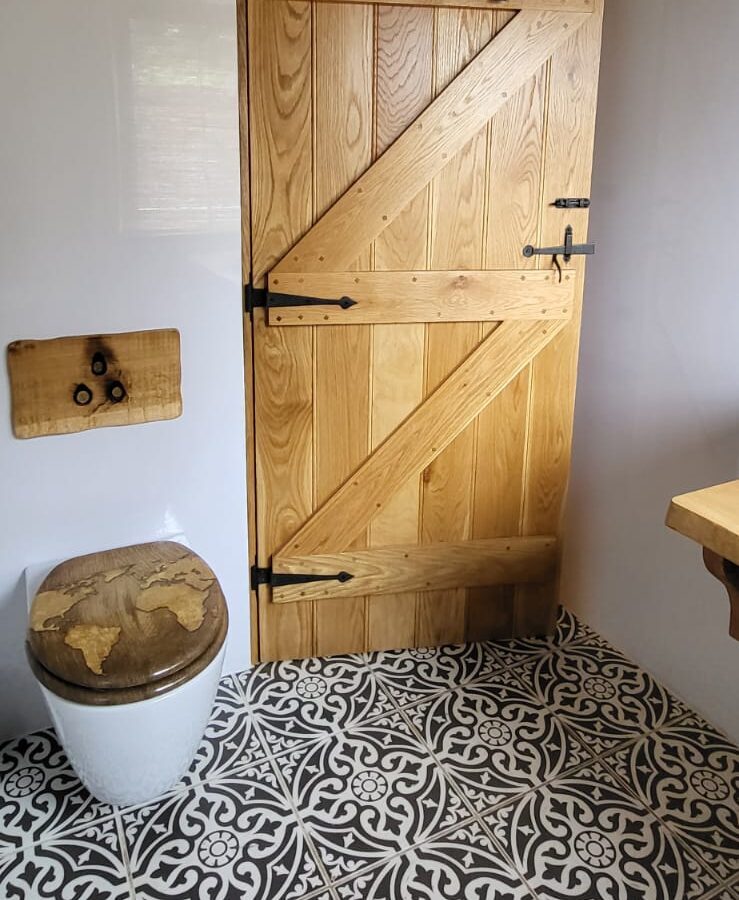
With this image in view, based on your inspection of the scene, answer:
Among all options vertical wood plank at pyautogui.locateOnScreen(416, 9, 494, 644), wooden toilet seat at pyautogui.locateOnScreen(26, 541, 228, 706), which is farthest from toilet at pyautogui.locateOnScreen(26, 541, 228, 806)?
vertical wood plank at pyautogui.locateOnScreen(416, 9, 494, 644)

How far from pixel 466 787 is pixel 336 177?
143cm

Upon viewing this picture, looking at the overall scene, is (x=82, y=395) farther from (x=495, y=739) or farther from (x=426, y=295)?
(x=495, y=739)

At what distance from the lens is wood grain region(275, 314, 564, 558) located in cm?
218

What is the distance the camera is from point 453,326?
2143 mm

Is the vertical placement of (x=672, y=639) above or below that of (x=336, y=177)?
below

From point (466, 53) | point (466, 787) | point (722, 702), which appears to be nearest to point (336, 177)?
point (466, 53)

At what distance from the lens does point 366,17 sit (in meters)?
1.89

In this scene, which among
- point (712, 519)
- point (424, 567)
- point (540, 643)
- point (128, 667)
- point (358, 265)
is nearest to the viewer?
point (712, 519)

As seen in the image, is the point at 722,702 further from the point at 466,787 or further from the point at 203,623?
the point at 203,623

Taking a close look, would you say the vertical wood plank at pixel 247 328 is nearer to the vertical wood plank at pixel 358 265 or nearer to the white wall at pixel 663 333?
the vertical wood plank at pixel 358 265

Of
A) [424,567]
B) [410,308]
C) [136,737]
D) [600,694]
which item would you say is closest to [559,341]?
[410,308]

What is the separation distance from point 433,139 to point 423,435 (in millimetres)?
726

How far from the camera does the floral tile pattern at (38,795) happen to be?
176 cm

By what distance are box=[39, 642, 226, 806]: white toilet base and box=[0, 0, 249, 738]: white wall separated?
0.41 m
